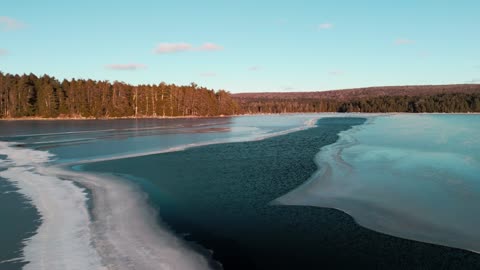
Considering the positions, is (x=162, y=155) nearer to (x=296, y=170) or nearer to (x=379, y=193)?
(x=296, y=170)

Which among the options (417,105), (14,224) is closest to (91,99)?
(14,224)

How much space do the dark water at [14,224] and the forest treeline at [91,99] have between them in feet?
284

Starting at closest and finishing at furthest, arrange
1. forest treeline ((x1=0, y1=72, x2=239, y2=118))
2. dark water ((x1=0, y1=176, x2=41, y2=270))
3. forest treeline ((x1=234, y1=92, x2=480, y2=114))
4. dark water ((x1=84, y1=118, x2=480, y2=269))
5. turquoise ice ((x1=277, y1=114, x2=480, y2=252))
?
dark water ((x1=0, y1=176, x2=41, y2=270)), dark water ((x1=84, y1=118, x2=480, y2=269)), turquoise ice ((x1=277, y1=114, x2=480, y2=252)), forest treeline ((x1=0, y1=72, x2=239, y2=118)), forest treeline ((x1=234, y1=92, x2=480, y2=114))

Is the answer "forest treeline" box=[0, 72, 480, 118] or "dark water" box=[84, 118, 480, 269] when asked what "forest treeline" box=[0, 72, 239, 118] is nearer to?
"forest treeline" box=[0, 72, 480, 118]

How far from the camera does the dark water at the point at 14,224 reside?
8422mm

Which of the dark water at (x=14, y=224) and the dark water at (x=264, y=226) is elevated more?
the dark water at (x=14, y=224)

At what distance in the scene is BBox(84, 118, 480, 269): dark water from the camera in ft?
28.0

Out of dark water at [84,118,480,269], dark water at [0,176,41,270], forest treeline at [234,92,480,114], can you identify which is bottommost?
dark water at [84,118,480,269]

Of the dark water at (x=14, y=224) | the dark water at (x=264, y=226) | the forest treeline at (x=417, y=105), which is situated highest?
the forest treeline at (x=417, y=105)

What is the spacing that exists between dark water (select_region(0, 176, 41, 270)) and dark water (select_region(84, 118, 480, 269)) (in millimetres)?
3712

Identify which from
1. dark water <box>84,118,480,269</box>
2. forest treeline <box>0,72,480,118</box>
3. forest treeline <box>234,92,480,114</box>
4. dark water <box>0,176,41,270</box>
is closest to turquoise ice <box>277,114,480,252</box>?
dark water <box>84,118,480,269</box>

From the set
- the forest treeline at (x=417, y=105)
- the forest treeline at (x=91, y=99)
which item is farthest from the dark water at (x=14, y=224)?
the forest treeline at (x=417, y=105)

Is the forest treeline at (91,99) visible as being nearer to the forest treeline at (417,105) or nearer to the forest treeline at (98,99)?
the forest treeline at (98,99)

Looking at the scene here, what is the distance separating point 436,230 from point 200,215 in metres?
6.71
